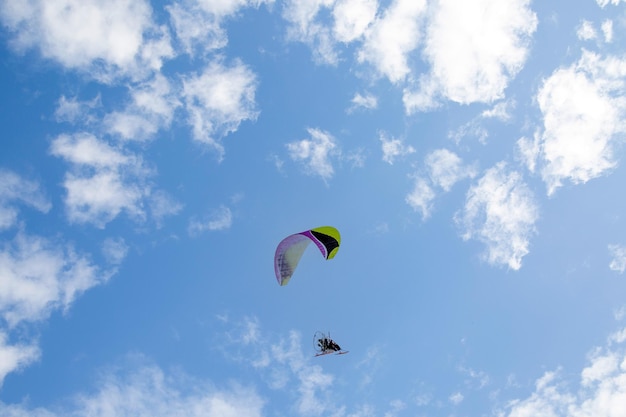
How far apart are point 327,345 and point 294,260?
9.33 meters

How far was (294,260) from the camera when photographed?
5812cm

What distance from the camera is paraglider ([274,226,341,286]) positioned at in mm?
56812

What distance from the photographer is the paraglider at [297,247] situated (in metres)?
56.8

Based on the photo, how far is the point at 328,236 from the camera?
5675 centimetres

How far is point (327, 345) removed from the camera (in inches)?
2378

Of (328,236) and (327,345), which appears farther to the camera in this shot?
(327,345)

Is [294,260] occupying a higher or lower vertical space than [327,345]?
higher

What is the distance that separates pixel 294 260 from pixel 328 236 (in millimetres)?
4147

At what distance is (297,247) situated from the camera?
→ 2288 inches

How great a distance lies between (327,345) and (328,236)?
11.4 metres

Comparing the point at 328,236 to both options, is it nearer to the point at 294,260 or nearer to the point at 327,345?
the point at 294,260

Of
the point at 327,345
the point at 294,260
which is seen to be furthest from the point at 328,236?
the point at 327,345

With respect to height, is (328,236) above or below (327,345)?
above
